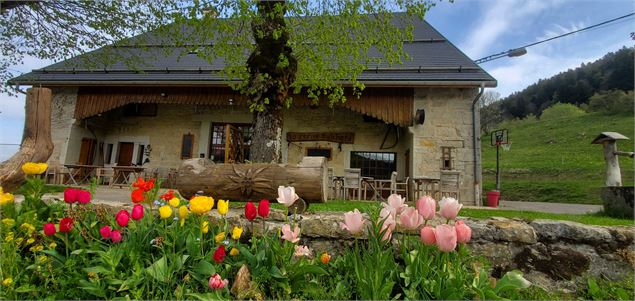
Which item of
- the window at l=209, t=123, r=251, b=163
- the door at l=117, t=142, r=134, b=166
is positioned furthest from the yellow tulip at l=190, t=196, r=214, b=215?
the door at l=117, t=142, r=134, b=166

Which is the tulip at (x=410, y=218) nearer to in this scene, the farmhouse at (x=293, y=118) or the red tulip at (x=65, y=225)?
the red tulip at (x=65, y=225)

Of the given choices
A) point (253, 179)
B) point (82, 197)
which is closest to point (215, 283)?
point (82, 197)

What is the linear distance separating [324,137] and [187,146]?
529cm

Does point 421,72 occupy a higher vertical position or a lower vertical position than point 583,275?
higher

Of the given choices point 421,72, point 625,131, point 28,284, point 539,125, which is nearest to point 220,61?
point 421,72

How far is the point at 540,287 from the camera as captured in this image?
2273mm

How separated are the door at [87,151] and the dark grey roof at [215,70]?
228cm

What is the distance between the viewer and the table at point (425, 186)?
341 inches

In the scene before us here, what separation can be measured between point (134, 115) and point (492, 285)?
14194 mm

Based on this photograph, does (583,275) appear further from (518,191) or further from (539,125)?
(539,125)

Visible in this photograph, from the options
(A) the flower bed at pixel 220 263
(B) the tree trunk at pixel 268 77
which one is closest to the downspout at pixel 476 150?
(B) the tree trunk at pixel 268 77

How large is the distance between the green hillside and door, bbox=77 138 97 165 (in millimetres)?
17223

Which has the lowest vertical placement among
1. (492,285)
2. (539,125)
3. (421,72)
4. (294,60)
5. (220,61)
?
(492,285)

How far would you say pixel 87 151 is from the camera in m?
12.4
